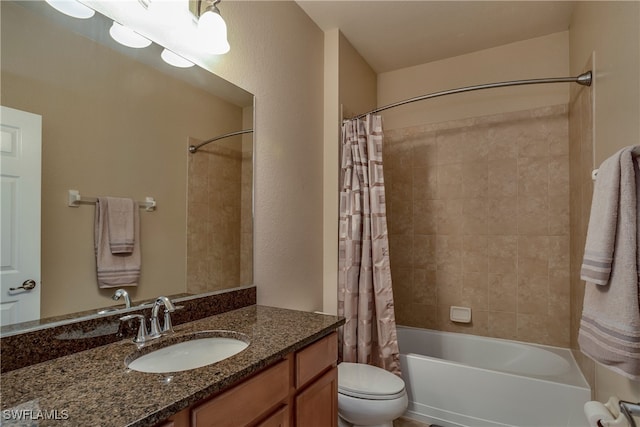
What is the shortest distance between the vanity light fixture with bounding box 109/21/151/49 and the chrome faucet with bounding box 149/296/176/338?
3.00ft

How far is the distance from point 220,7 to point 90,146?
2.99 feet

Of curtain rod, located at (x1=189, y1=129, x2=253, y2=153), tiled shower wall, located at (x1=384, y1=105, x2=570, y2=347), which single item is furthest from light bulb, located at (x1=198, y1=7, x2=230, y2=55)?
tiled shower wall, located at (x1=384, y1=105, x2=570, y2=347)

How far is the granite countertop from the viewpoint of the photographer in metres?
0.66

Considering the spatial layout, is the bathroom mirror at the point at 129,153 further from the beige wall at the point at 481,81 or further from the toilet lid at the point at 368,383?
the beige wall at the point at 481,81

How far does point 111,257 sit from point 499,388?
2115mm

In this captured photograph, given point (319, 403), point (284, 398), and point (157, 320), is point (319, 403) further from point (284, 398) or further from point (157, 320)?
point (157, 320)

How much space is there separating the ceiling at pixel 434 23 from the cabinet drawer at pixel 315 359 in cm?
197

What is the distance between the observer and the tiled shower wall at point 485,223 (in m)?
2.42

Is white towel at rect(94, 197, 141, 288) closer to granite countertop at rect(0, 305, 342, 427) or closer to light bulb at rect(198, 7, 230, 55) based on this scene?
granite countertop at rect(0, 305, 342, 427)

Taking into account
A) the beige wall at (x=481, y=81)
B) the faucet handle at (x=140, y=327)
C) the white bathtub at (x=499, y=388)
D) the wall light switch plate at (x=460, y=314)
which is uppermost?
the beige wall at (x=481, y=81)

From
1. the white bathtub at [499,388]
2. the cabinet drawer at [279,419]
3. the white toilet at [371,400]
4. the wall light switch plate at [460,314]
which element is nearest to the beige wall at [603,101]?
the white bathtub at [499,388]

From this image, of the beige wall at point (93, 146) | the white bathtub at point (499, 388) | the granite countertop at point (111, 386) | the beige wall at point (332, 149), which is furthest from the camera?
the beige wall at point (332, 149)

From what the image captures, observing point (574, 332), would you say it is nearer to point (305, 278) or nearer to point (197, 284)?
point (305, 278)

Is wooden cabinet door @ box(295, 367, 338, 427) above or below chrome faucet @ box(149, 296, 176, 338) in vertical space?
below
